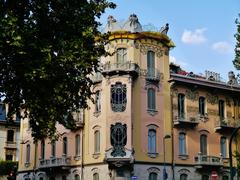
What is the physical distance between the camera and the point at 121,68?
131 feet

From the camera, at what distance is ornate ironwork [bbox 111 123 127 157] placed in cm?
3816

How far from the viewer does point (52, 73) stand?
19.5m

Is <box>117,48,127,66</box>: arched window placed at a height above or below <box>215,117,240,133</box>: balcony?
above

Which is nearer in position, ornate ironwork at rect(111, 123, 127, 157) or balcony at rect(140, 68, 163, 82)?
ornate ironwork at rect(111, 123, 127, 157)

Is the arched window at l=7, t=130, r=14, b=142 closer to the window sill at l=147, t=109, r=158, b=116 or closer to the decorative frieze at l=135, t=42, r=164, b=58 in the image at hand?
the window sill at l=147, t=109, r=158, b=116

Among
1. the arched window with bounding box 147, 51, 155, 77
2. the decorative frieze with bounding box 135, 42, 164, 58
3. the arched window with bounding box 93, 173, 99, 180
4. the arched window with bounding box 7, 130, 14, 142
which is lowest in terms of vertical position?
the arched window with bounding box 93, 173, 99, 180

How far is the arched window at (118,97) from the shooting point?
1549 inches

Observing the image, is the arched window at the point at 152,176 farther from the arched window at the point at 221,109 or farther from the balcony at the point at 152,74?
the arched window at the point at 221,109

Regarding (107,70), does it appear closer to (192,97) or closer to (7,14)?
(192,97)

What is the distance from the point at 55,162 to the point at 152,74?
40.8 feet

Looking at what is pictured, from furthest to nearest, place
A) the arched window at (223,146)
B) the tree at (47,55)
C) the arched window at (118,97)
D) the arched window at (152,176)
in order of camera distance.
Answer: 1. the arched window at (223,146)
2. the arched window at (152,176)
3. the arched window at (118,97)
4. the tree at (47,55)

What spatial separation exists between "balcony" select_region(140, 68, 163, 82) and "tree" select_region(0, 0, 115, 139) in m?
19.4

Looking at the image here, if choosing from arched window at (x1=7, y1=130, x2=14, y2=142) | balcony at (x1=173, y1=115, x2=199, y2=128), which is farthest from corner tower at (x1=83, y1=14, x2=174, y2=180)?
arched window at (x1=7, y1=130, x2=14, y2=142)

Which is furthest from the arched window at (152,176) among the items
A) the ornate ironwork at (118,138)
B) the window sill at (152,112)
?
the window sill at (152,112)
